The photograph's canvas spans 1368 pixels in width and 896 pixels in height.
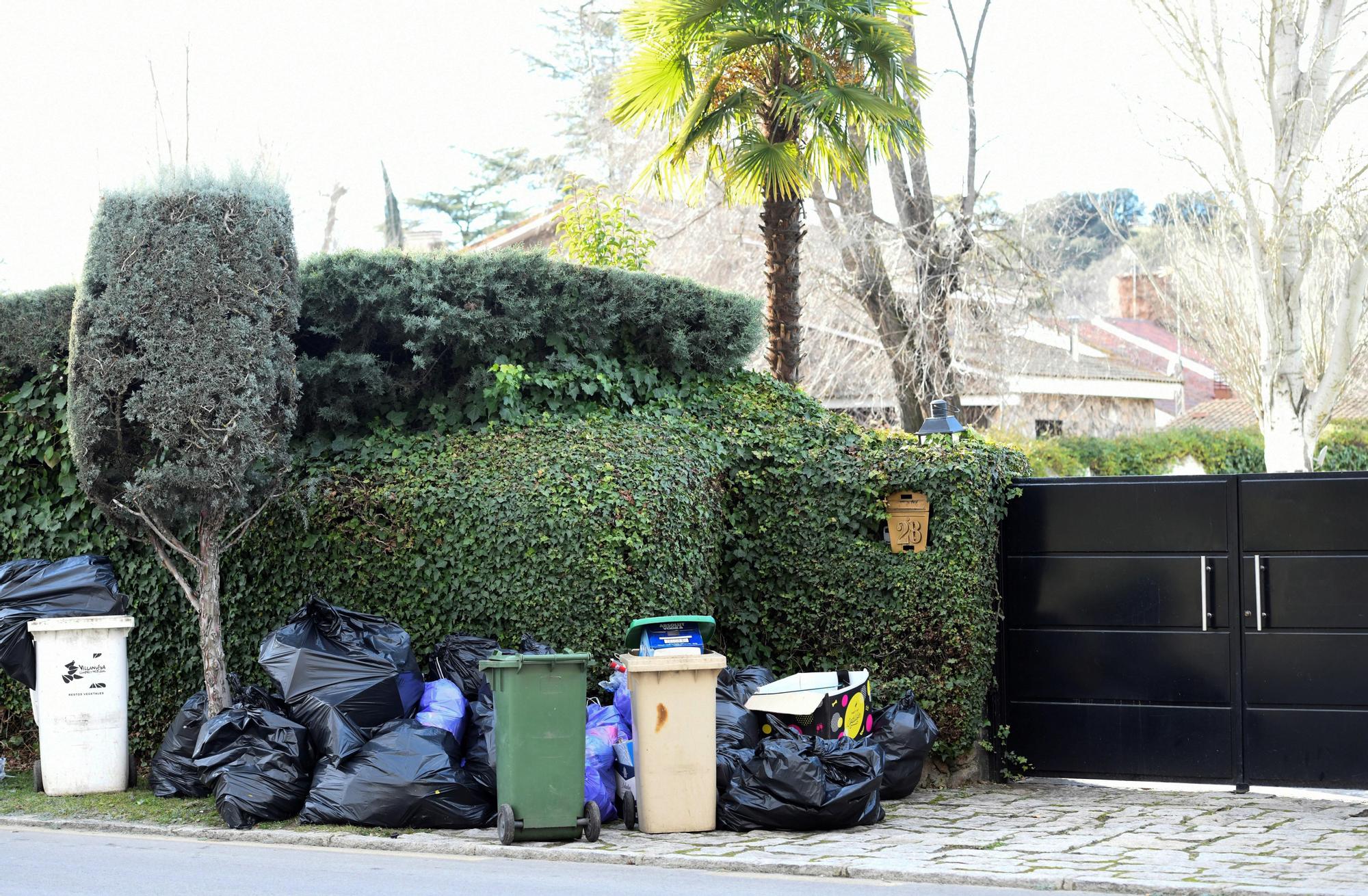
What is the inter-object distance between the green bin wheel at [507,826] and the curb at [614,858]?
0.05 m

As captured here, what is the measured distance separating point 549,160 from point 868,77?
1947cm

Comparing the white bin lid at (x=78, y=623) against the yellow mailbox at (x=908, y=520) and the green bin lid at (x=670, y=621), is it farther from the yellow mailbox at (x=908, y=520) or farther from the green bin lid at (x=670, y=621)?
the yellow mailbox at (x=908, y=520)

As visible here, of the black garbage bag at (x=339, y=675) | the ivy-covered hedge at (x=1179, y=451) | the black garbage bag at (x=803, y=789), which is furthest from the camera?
the ivy-covered hedge at (x=1179, y=451)

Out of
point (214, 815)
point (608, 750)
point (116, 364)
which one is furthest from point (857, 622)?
point (116, 364)

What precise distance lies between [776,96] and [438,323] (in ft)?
15.1

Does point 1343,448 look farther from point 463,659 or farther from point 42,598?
point 42,598

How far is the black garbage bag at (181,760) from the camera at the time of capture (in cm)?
820

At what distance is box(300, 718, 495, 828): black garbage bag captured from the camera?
725 cm

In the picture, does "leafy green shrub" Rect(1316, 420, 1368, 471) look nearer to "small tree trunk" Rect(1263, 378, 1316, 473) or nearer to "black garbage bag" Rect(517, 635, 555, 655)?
"small tree trunk" Rect(1263, 378, 1316, 473)

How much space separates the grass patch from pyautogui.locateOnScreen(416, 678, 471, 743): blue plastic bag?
2.32ft

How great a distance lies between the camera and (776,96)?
12031 mm

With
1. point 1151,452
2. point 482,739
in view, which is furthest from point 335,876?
point 1151,452

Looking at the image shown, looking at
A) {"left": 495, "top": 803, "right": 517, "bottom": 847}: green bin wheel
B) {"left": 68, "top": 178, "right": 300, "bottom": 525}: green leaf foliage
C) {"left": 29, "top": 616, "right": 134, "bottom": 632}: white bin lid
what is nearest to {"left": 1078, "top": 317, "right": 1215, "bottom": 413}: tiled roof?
{"left": 68, "top": 178, "right": 300, "bottom": 525}: green leaf foliage

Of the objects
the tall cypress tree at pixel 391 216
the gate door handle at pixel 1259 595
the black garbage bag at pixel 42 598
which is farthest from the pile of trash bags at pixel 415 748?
the tall cypress tree at pixel 391 216
